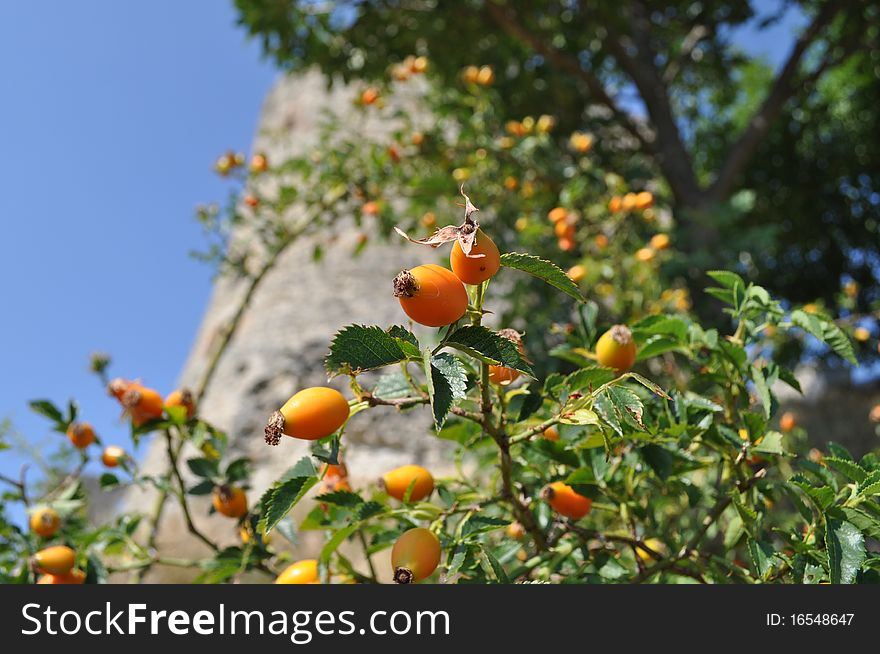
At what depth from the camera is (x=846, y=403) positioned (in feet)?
16.8

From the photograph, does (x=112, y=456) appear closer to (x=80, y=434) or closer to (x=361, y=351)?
(x=80, y=434)

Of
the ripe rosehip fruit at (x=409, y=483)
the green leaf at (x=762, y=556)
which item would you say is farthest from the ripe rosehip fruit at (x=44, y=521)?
the green leaf at (x=762, y=556)

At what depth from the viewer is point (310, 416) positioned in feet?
1.97

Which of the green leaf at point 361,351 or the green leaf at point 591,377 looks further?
the green leaf at point 591,377

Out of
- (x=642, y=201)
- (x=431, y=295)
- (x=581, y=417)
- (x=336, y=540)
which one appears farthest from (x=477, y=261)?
(x=642, y=201)

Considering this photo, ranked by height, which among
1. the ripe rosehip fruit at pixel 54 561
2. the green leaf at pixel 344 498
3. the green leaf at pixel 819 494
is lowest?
the green leaf at pixel 819 494

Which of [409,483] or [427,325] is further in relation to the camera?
[409,483]

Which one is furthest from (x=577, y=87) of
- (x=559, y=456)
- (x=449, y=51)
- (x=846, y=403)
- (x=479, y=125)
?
(x=846, y=403)

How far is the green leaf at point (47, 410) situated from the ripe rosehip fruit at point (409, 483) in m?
0.68

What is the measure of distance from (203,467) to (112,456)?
0.71ft

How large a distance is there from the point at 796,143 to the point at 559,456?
550cm

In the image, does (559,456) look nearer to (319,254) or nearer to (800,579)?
(800,579)

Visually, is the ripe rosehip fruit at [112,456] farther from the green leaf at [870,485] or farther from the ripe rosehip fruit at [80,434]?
the green leaf at [870,485]

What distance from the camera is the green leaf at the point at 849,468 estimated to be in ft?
2.19
